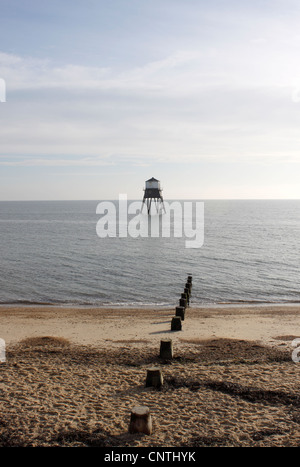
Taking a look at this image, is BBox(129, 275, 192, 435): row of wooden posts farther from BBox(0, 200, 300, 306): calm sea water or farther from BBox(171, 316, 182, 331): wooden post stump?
BBox(0, 200, 300, 306): calm sea water

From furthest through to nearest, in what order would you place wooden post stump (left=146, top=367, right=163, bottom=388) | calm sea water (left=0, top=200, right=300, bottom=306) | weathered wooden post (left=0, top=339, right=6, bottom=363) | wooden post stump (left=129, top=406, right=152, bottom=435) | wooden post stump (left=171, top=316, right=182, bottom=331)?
calm sea water (left=0, top=200, right=300, bottom=306)
wooden post stump (left=171, top=316, right=182, bottom=331)
weathered wooden post (left=0, top=339, right=6, bottom=363)
wooden post stump (left=146, top=367, right=163, bottom=388)
wooden post stump (left=129, top=406, right=152, bottom=435)

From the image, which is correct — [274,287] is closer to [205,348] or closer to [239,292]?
[239,292]

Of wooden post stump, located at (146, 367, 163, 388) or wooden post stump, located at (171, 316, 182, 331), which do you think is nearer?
wooden post stump, located at (146, 367, 163, 388)

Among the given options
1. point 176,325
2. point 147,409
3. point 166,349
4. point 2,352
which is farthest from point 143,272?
point 147,409

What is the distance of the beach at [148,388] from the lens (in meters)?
7.14

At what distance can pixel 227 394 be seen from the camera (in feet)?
29.5

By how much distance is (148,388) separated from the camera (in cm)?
931

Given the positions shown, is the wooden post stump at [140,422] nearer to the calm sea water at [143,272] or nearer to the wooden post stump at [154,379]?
the wooden post stump at [154,379]

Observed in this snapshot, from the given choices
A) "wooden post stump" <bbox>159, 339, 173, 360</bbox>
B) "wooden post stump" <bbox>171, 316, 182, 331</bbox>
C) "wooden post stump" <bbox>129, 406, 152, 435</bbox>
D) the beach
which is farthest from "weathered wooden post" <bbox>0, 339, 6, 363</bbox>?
"wooden post stump" <bbox>171, 316, 182, 331</bbox>

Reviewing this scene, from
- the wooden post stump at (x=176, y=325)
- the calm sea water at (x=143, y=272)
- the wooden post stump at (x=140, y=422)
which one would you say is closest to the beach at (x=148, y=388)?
the wooden post stump at (x=140, y=422)

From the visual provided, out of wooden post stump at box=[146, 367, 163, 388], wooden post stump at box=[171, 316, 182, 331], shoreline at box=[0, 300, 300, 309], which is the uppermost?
wooden post stump at box=[146, 367, 163, 388]

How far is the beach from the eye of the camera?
7.14m

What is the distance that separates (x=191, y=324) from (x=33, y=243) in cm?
4124

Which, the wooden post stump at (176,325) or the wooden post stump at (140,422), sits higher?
the wooden post stump at (140,422)
